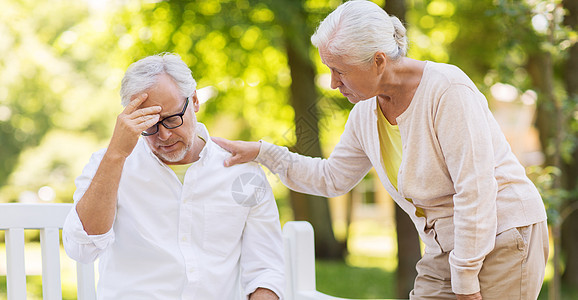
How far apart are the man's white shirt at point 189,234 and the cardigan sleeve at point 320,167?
3.9 inches

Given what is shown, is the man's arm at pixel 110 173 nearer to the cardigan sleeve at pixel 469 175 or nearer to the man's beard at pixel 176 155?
the man's beard at pixel 176 155

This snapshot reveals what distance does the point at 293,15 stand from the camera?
700cm

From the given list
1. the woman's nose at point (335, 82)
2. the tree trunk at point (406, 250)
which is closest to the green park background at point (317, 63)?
the tree trunk at point (406, 250)

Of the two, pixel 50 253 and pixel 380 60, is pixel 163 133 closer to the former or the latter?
pixel 50 253

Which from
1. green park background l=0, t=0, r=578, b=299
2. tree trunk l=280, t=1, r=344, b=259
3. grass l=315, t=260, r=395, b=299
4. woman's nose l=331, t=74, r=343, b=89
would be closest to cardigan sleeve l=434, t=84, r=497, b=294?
woman's nose l=331, t=74, r=343, b=89

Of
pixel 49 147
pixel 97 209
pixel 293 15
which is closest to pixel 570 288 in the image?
pixel 293 15

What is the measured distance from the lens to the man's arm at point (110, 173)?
216cm

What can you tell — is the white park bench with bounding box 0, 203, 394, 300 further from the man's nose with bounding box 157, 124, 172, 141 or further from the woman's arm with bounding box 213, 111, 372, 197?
the man's nose with bounding box 157, 124, 172, 141

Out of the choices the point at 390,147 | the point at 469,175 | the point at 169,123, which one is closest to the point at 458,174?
the point at 469,175

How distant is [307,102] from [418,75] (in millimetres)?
6318

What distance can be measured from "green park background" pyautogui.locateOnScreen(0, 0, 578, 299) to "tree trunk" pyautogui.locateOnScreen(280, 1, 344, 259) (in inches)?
0.7

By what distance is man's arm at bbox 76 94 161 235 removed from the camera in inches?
84.9

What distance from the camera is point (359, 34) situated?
81.1 inches

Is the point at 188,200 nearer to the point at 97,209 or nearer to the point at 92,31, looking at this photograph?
the point at 97,209
